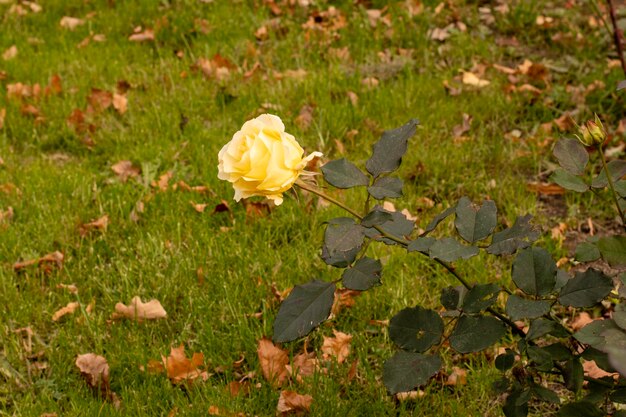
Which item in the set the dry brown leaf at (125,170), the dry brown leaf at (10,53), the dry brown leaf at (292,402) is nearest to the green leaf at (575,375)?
the dry brown leaf at (292,402)

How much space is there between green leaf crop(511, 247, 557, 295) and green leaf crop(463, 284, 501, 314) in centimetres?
5

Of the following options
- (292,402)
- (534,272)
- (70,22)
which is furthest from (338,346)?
(70,22)

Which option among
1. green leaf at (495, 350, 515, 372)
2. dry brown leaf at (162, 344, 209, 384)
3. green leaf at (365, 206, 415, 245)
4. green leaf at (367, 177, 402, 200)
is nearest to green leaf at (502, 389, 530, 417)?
green leaf at (495, 350, 515, 372)

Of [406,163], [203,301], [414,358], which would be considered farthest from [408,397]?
[406,163]

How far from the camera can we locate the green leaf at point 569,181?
154cm

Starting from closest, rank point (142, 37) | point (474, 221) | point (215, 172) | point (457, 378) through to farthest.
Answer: point (474, 221) < point (457, 378) < point (215, 172) < point (142, 37)

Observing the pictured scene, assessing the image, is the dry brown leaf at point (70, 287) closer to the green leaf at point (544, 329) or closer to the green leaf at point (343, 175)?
the green leaf at point (343, 175)

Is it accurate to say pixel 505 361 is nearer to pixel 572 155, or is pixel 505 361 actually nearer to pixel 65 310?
pixel 572 155

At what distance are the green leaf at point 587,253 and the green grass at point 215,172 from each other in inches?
25.1

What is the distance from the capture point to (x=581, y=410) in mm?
1409

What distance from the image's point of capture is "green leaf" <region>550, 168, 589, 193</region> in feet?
5.06

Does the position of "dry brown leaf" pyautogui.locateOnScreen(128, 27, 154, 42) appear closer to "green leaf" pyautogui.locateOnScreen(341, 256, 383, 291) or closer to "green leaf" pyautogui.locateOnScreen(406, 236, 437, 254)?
"green leaf" pyautogui.locateOnScreen(341, 256, 383, 291)

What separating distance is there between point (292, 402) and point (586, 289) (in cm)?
87

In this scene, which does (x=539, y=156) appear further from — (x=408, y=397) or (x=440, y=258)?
(x=440, y=258)
